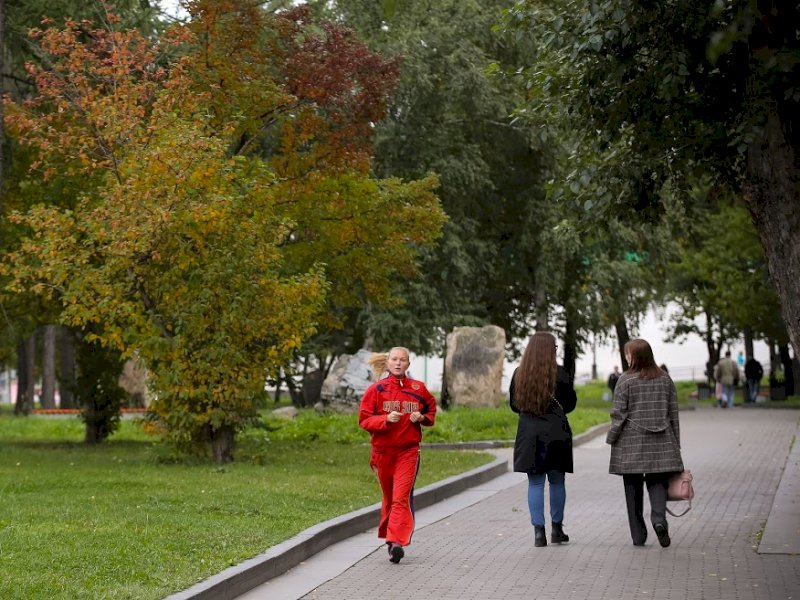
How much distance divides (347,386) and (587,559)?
26057 mm

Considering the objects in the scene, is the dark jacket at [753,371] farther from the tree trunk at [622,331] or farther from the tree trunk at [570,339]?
the tree trunk at [570,339]

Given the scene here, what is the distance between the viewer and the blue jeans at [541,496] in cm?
1238

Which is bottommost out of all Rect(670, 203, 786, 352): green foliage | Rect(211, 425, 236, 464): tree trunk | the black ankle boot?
Result: the black ankle boot

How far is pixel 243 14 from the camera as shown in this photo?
76.7ft

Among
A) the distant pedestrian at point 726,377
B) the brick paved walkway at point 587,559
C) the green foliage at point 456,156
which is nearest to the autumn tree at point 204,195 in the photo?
the brick paved walkway at point 587,559

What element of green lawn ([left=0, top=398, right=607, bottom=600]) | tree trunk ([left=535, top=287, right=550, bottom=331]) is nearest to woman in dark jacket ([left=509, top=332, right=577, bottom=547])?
green lawn ([left=0, top=398, right=607, bottom=600])

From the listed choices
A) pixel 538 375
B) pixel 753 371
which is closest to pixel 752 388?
pixel 753 371

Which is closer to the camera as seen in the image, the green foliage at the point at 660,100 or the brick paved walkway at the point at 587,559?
the brick paved walkway at the point at 587,559

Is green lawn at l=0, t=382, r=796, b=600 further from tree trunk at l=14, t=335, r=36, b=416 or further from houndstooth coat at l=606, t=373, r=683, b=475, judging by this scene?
tree trunk at l=14, t=335, r=36, b=416

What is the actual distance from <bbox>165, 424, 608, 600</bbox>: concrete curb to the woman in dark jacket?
68.2 inches

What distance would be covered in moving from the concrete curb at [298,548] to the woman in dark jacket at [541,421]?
1.73 metres

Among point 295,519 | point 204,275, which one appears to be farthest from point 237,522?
point 204,275

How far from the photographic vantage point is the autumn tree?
19.8m

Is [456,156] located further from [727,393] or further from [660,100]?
[660,100]
